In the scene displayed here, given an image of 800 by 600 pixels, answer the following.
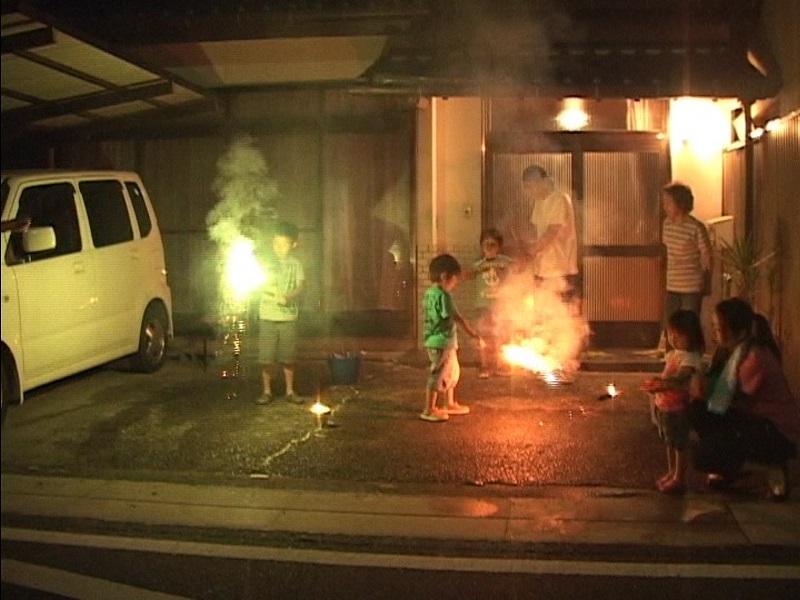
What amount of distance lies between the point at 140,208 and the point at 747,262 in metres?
5.86

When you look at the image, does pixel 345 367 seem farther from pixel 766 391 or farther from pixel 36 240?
pixel 766 391

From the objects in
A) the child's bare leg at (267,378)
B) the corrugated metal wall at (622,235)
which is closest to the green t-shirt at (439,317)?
the child's bare leg at (267,378)

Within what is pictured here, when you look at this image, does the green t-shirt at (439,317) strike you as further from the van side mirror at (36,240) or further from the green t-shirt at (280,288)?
the van side mirror at (36,240)

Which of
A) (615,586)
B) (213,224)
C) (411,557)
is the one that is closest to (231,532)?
(411,557)

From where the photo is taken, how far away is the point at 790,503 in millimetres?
6906

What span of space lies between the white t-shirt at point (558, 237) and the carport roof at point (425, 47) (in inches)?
41.3

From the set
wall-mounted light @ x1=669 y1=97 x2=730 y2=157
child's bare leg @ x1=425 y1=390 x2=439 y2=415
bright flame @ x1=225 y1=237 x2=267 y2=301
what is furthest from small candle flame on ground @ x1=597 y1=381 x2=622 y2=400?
bright flame @ x1=225 y1=237 x2=267 y2=301

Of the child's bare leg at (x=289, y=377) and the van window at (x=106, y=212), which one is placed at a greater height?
the van window at (x=106, y=212)

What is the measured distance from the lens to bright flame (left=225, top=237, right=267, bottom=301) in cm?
1147

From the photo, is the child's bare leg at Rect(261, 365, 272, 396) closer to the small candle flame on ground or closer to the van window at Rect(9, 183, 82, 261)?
the van window at Rect(9, 183, 82, 261)

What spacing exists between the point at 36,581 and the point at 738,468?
416 cm

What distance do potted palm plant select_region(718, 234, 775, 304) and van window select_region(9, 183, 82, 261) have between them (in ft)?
19.5

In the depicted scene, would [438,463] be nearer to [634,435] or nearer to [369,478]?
[369,478]

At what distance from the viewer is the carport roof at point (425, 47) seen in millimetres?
10531
